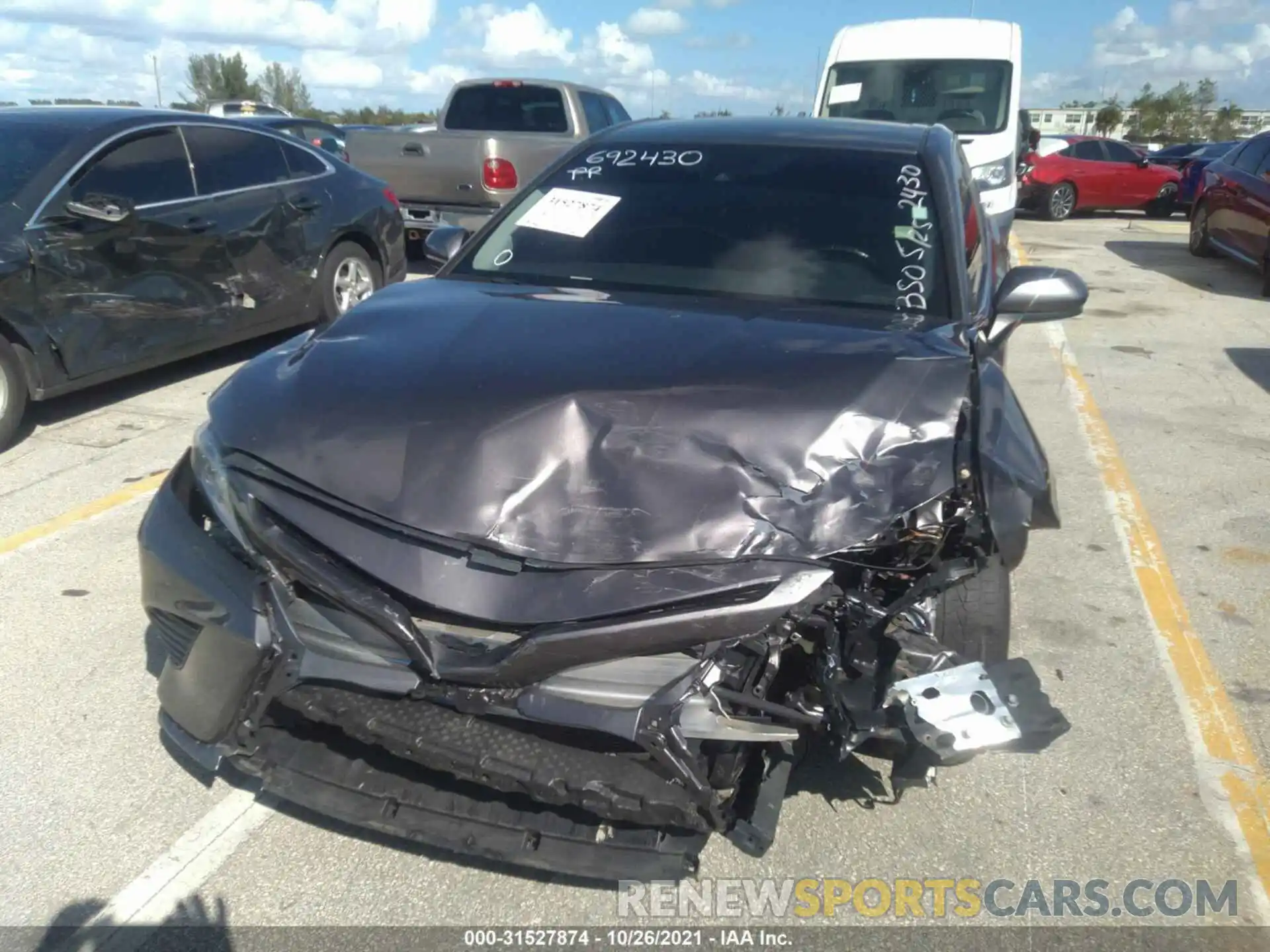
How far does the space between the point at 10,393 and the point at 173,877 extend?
3748mm

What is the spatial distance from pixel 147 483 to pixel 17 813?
259 centimetres

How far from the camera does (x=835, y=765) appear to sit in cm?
296

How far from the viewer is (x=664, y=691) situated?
2.12 m

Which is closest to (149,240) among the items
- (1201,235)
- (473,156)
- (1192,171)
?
(473,156)

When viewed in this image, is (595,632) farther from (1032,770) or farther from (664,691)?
(1032,770)

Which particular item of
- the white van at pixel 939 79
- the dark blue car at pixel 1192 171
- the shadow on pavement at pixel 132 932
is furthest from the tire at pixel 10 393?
the dark blue car at pixel 1192 171

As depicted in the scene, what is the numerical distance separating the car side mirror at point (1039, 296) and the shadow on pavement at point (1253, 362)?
15.7ft

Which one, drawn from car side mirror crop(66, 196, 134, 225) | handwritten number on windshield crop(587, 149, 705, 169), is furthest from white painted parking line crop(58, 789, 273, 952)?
car side mirror crop(66, 196, 134, 225)

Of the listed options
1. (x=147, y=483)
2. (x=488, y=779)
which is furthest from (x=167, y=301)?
(x=488, y=779)

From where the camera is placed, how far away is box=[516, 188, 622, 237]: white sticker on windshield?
12.4 ft

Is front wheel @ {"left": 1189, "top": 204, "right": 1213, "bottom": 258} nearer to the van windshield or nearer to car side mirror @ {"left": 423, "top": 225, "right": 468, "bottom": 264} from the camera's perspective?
the van windshield

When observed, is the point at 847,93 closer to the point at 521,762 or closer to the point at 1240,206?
the point at 1240,206

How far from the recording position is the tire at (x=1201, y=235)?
13453mm

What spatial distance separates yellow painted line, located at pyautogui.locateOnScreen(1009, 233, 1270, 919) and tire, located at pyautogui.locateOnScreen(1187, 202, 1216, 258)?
9377mm
